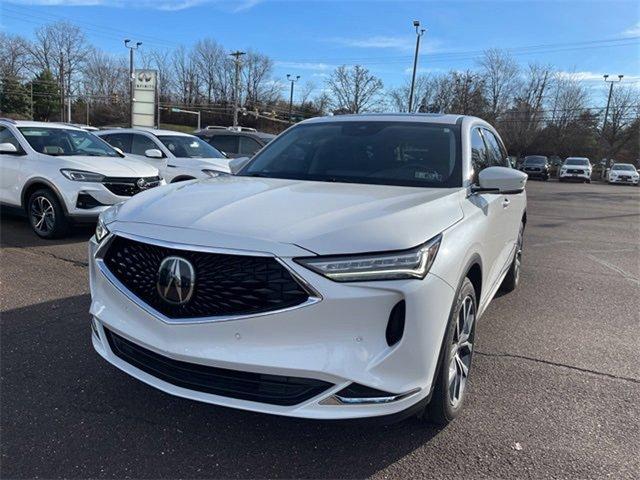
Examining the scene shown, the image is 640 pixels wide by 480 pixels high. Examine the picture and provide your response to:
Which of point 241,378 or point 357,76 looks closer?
point 241,378

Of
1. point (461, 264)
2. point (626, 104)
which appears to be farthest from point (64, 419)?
point (626, 104)

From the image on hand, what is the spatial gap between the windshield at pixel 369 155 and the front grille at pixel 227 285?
4.87ft

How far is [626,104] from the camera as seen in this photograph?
62.0m

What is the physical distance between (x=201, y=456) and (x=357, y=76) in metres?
74.9

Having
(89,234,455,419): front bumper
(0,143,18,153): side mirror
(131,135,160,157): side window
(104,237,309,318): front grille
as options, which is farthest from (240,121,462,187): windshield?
(131,135,160,157): side window

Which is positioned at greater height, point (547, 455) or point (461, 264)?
point (461, 264)

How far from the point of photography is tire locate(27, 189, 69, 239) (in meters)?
7.23

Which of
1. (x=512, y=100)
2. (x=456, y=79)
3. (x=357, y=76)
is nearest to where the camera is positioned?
(x=456, y=79)

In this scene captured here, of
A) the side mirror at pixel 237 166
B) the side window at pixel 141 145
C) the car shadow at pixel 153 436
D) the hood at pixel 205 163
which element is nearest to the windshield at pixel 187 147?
the side window at pixel 141 145

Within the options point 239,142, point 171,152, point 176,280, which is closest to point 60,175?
point 171,152

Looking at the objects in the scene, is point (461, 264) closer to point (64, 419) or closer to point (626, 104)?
point (64, 419)

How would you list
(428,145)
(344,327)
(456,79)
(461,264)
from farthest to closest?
(456,79) → (428,145) → (461,264) → (344,327)

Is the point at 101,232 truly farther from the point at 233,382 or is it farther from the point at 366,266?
the point at 366,266

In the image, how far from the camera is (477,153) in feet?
13.0
